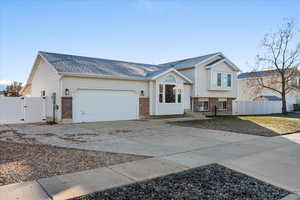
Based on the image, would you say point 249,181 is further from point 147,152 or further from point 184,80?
point 184,80

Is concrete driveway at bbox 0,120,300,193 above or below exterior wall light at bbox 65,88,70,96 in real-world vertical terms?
below

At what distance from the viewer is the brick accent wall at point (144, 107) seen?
16156mm

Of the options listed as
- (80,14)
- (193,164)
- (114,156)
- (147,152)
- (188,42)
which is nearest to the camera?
(193,164)

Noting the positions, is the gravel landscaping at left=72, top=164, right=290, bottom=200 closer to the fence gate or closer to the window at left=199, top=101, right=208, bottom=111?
the window at left=199, top=101, right=208, bottom=111

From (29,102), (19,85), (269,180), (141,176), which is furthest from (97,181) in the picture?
(19,85)

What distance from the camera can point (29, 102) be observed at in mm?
13422

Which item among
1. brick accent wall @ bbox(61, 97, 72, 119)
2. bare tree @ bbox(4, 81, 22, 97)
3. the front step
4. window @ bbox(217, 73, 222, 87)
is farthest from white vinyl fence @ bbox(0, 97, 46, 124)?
window @ bbox(217, 73, 222, 87)

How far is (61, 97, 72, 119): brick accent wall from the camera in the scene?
1291cm

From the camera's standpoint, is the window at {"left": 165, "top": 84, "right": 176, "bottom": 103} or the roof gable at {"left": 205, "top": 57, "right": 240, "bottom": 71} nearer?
the window at {"left": 165, "top": 84, "right": 176, "bottom": 103}

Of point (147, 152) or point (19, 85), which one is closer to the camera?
point (147, 152)

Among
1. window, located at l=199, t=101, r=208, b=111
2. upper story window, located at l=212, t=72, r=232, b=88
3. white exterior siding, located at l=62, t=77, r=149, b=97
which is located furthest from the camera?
upper story window, located at l=212, t=72, r=232, b=88

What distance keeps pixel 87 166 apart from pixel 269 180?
3.91 metres

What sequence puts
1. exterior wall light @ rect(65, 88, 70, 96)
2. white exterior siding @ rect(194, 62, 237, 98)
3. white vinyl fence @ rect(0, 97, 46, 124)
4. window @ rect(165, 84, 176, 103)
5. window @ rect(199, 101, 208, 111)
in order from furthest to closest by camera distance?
window @ rect(199, 101, 208, 111) < white exterior siding @ rect(194, 62, 237, 98) < window @ rect(165, 84, 176, 103) < exterior wall light @ rect(65, 88, 70, 96) < white vinyl fence @ rect(0, 97, 46, 124)

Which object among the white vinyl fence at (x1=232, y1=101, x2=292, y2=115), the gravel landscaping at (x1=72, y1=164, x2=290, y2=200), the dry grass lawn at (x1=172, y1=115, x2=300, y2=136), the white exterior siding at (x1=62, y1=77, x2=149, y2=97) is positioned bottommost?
the gravel landscaping at (x1=72, y1=164, x2=290, y2=200)
